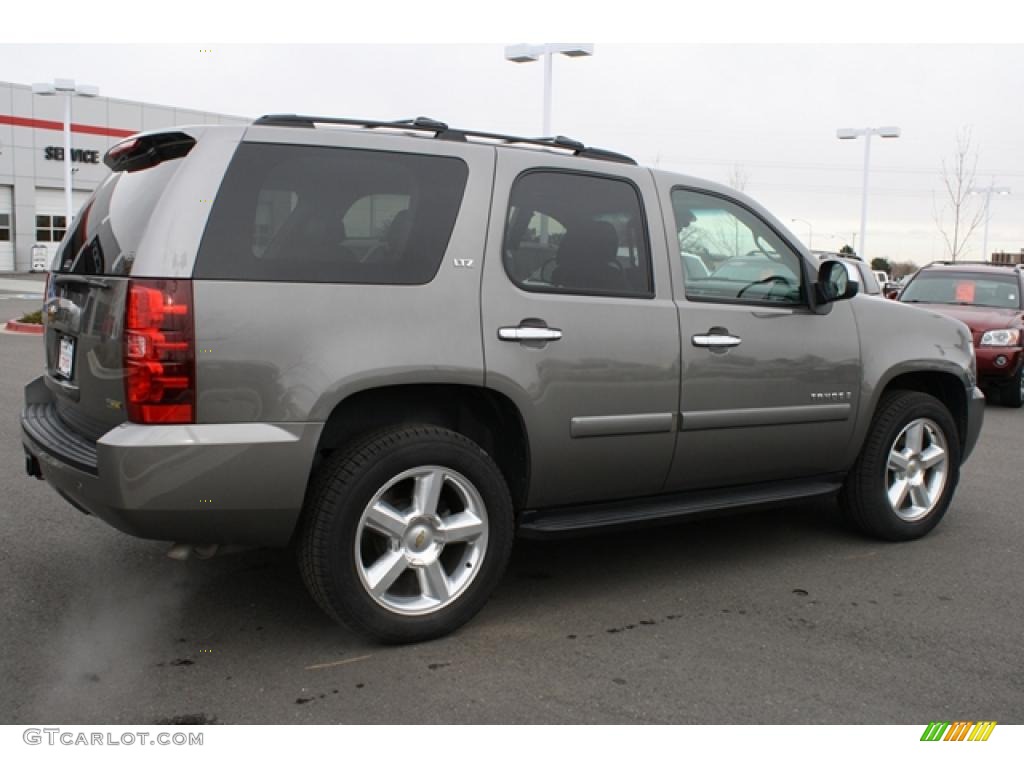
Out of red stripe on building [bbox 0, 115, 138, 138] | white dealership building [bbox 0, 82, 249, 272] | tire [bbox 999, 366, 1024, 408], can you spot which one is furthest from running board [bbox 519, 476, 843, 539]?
red stripe on building [bbox 0, 115, 138, 138]

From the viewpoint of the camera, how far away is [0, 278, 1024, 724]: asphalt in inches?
133

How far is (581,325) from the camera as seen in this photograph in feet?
13.6

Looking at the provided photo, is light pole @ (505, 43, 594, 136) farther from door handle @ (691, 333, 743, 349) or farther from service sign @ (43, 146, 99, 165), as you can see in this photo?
service sign @ (43, 146, 99, 165)

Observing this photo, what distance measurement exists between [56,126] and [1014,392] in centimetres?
4018

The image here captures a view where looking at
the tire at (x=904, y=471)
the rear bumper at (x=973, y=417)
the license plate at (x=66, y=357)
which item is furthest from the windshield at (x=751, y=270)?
the license plate at (x=66, y=357)

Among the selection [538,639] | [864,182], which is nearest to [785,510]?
[538,639]

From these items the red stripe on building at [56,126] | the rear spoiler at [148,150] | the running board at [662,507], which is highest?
the red stripe on building at [56,126]

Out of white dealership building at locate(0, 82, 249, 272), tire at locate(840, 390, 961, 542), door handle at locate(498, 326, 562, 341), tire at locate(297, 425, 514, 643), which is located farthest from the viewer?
white dealership building at locate(0, 82, 249, 272)

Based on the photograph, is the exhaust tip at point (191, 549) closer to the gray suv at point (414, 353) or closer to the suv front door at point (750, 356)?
the gray suv at point (414, 353)

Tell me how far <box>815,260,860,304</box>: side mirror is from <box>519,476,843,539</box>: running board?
91cm

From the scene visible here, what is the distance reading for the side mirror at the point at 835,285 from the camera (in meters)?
4.95

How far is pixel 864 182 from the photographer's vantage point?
1255 inches

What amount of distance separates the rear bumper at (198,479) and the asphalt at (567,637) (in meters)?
0.52

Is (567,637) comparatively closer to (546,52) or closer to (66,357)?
(66,357)
